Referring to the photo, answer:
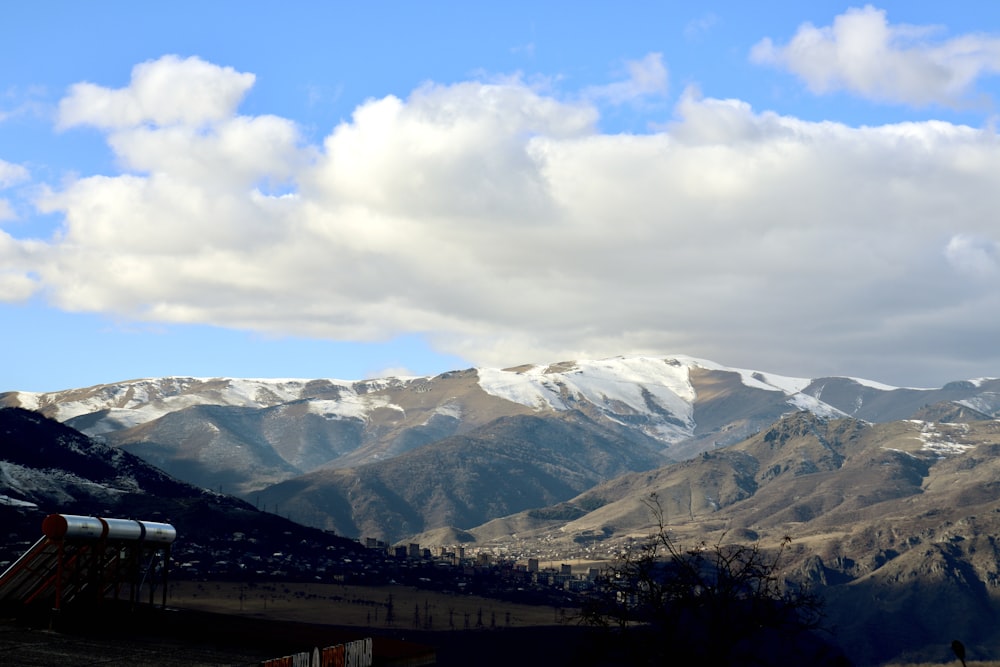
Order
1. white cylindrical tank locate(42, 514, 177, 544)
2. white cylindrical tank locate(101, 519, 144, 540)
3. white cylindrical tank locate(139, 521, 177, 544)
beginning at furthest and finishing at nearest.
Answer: white cylindrical tank locate(139, 521, 177, 544), white cylindrical tank locate(101, 519, 144, 540), white cylindrical tank locate(42, 514, 177, 544)

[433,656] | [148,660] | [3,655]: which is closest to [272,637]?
[433,656]

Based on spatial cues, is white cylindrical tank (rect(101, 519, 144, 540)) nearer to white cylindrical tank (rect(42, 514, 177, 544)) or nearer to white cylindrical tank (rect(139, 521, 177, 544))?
white cylindrical tank (rect(42, 514, 177, 544))

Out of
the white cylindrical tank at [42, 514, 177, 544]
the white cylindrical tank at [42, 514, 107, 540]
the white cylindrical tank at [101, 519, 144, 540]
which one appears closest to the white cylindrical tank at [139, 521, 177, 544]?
the white cylindrical tank at [42, 514, 177, 544]

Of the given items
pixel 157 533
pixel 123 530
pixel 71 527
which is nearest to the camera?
pixel 71 527

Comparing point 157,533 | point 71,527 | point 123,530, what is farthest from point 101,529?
point 157,533

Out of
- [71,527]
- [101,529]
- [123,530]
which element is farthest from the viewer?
[123,530]

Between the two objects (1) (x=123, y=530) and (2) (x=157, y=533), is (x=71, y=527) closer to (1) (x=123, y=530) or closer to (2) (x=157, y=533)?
(1) (x=123, y=530)

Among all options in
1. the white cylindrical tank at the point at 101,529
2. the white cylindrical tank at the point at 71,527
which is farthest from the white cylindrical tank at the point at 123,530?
the white cylindrical tank at the point at 71,527

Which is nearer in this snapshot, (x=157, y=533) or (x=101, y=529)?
(x=101, y=529)

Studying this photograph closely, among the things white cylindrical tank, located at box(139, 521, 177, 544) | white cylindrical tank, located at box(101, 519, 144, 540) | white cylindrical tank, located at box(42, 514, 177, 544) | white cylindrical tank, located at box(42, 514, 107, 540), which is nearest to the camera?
white cylindrical tank, located at box(42, 514, 107, 540)

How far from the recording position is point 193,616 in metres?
104

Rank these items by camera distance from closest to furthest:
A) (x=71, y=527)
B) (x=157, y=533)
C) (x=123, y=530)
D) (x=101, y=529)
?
Answer: (x=71, y=527)
(x=101, y=529)
(x=123, y=530)
(x=157, y=533)

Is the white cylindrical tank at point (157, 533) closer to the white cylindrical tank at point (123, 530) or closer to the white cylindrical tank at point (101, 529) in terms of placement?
the white cylindrical tank at point (101, 529)

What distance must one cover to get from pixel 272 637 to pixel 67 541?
1620 centimetres
